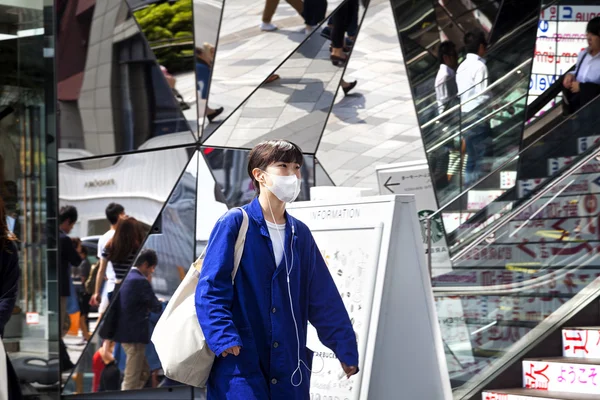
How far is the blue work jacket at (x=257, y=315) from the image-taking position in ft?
13.5

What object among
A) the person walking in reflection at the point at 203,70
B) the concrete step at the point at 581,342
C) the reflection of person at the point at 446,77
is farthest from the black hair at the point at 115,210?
the concrete step at the point at 581,342

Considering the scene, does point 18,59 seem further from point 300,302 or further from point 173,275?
point 300,302

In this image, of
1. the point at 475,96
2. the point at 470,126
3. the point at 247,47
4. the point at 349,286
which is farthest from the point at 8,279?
the point at 475,96

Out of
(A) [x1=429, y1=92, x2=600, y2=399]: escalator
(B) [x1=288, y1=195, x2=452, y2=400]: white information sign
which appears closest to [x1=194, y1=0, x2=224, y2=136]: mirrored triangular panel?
(A) [x1=429, y1=92, x2=600, y2=399]: escalator

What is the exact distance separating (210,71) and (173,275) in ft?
6.53

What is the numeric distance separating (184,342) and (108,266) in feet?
18.0

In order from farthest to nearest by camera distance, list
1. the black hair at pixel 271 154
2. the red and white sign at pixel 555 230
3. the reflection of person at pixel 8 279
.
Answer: the red and white sign at pixel 555 230 < the reflection of person at pixel 8 279 < the black hair at pixel 271 154

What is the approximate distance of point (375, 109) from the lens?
9508 millimetres

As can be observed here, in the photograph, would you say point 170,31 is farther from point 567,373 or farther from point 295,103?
point 567,373

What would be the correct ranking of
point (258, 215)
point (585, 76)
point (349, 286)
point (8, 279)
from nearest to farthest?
point (258, 215), point (8, 279), point (349, 286), point (585, 76)

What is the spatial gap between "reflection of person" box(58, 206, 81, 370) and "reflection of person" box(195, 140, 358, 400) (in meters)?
5.32

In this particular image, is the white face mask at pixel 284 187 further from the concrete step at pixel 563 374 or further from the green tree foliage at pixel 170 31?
the green tree foliage at pixel 170 31

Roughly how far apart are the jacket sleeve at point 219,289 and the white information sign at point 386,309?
1377mm

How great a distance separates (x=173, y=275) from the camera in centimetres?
950
